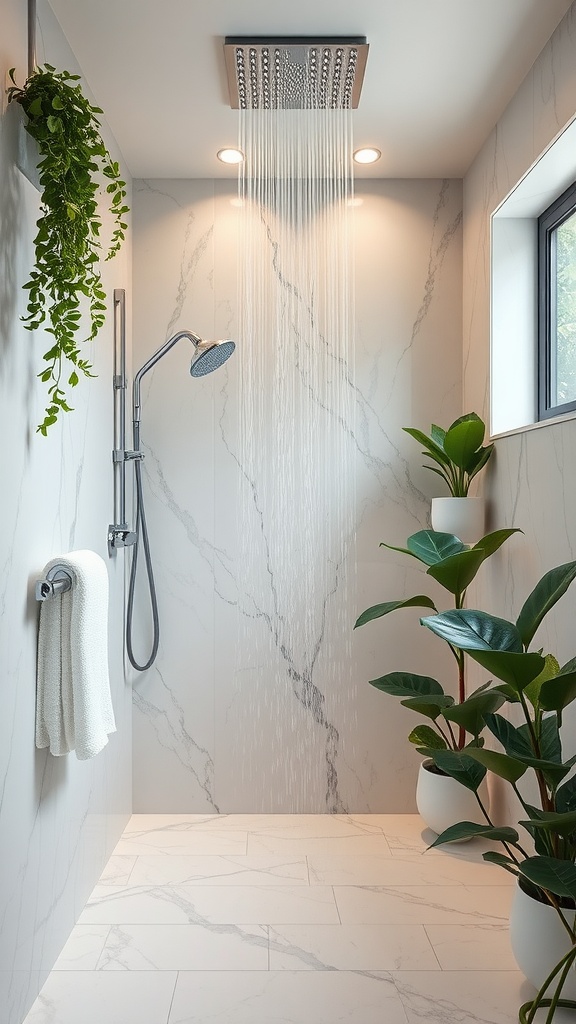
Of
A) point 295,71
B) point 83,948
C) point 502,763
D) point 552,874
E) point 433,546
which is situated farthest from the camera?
point 433,546

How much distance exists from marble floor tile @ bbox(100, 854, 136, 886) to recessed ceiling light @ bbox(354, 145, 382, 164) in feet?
8.33

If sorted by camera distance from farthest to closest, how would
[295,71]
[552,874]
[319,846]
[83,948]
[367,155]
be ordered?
1. [367,155]
2. [319,846]
3. [295,71]
4. [83,948]
5. [552,874]

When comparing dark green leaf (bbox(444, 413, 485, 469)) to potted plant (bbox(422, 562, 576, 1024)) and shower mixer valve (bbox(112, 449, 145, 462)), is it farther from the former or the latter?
shower mixer valve (bbox(112, 449, 145, 462))

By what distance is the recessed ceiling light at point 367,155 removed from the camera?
284 centimetres

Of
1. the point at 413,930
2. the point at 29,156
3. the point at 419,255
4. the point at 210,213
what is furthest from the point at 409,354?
the point at 413,930

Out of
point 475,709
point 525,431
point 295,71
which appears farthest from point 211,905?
point 295,71

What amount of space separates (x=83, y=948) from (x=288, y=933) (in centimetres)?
54

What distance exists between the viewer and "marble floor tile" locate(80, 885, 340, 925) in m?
2.26

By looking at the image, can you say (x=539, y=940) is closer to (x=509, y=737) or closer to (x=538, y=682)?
(x=509, y=737)

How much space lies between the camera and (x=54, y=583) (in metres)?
1.89

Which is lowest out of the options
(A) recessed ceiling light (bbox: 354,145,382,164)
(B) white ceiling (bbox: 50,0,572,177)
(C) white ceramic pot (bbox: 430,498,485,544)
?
(C) white ceramic pot (bbox: 430,498,485,544)

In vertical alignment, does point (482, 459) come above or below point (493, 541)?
above

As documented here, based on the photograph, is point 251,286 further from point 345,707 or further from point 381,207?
point 345,707

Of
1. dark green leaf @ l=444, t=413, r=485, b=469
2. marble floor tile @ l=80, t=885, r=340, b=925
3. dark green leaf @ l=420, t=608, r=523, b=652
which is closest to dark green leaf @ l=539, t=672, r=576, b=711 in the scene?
dark green leaf @ l=420, t=608, r=523, b=652
